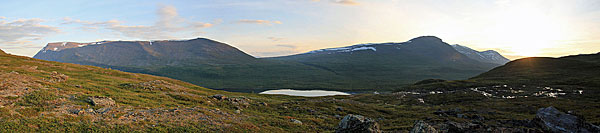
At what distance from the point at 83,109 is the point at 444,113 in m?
58.2

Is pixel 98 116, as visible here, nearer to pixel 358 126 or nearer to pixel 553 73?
pixel 358 126

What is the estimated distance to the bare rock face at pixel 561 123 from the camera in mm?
26359

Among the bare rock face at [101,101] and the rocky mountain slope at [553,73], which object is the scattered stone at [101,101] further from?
the rocky mountain slope at [553,73]

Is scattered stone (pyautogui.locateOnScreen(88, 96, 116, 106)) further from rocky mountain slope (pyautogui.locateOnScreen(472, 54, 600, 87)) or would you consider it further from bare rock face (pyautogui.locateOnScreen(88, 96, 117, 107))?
rocky mountain slope (pyautogui.locateOnScreen(472, 54, 600, 87))

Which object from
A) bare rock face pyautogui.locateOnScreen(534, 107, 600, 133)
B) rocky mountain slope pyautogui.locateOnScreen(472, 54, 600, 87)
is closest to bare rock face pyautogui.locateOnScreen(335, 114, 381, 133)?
bare rock face pyautogui.locateOnScreen(534, 107, 600, 133)

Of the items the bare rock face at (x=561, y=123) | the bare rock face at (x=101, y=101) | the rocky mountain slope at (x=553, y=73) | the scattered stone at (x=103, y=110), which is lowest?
the bare rock face at (x=561, y=123)

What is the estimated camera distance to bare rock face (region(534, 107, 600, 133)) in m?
26.4

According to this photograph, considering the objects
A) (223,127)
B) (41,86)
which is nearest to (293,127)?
(223,127)

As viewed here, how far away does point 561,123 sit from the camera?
27812 millimetres

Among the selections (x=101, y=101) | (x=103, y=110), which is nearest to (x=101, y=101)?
(x=101, y=101)

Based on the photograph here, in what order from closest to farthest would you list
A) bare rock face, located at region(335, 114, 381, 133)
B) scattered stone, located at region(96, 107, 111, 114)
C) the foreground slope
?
the foreground slope < bare rock face, located at region(335, 114, 381, 133) < scattered stone, located at region(96, 107, 111, 114)

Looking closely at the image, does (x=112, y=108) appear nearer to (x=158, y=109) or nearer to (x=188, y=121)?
(x=158, y=109)

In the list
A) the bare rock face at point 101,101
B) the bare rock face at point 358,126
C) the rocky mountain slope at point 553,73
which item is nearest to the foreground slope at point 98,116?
the bare rock face at point 101,101

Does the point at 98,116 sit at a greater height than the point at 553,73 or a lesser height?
lesser
